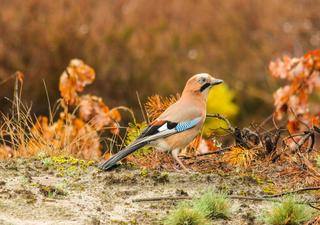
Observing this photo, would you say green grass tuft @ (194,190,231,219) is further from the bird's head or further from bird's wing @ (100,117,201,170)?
the bird's head

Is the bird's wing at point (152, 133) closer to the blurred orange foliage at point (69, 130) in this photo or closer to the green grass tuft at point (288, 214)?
the blurred orange foliage at point (69, 130)

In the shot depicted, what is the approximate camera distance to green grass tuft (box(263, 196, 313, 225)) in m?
6.04

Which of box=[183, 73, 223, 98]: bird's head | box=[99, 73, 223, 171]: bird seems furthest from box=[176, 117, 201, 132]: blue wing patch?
box=[183, 73, 223, 98]: bird's head

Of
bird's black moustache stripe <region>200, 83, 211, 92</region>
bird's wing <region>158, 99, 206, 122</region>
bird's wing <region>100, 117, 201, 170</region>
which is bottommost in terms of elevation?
bird's wing <region>100, 117, 201, 170</region>

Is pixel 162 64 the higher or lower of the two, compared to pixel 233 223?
lower

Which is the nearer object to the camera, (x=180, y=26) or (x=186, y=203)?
(x=186, y=203)

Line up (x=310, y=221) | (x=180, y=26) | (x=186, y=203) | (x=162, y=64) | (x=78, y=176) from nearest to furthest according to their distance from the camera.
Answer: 1. (x=310, y=221)
2. (x=186, y=203)
3. (x=78, y=176)
4. (x=162, y=64)
5. (x=180, y=26)

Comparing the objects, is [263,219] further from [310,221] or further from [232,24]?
[232,24]

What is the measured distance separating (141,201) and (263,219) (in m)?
1.00

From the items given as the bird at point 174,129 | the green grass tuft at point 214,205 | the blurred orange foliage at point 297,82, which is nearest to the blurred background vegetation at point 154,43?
the blurred orange foliage at point 297,82

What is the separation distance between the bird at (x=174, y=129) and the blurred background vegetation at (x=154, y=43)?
5956 millimetres

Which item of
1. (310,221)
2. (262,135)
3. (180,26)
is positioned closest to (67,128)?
Result: (262,135)

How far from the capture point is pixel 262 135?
312 inches

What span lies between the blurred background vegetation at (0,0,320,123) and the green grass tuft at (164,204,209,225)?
7.83m
